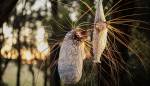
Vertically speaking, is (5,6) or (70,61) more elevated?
(5,6)

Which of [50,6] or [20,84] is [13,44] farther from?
[50,6]

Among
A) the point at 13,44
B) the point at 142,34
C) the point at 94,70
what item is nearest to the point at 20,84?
the point at 13,44

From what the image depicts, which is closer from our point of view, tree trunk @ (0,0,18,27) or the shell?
the shell

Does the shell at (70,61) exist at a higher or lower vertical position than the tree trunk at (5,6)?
lower

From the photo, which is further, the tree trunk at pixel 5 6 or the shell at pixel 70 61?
the tree trunk at pixel 5 6

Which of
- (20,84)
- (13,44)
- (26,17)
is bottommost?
(20,84)

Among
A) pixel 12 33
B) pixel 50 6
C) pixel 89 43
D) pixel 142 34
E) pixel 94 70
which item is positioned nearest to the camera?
pixel 89 43

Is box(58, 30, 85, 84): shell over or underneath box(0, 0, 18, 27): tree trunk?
underneath

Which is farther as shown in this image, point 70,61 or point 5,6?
point 5,6
